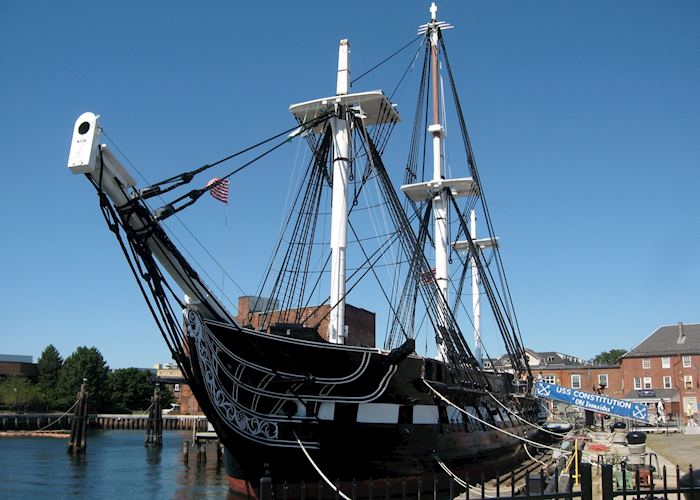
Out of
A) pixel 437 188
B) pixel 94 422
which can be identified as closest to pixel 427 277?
pixel 437 188

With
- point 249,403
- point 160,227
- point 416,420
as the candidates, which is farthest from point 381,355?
point 160,227

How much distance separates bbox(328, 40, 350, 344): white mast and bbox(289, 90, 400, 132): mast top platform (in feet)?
1.14

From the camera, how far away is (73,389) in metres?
78.0

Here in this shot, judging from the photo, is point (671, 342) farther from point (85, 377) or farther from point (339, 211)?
point (85, 377)

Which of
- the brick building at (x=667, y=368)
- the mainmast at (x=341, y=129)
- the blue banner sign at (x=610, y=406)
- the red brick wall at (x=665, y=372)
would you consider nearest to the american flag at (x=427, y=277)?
the mainmast at (x=341, y=129)

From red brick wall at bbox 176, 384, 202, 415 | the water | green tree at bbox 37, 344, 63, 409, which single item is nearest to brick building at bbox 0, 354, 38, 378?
green tree at bbox 37, 344, 63, 409

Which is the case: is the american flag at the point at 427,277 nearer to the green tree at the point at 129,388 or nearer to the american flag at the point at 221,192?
the american flag at the point at 221,192

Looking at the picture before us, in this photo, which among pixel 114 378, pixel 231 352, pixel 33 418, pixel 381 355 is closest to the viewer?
pixel 231 352

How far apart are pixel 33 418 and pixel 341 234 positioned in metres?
60.6

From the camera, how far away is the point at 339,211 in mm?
18891

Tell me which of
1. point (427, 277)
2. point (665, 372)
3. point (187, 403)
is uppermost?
point (427, 277)

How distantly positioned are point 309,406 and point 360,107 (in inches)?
384

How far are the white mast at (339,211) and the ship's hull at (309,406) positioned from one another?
2555 mm

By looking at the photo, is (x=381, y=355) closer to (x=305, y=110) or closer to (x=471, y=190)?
(x=305, y=110)
